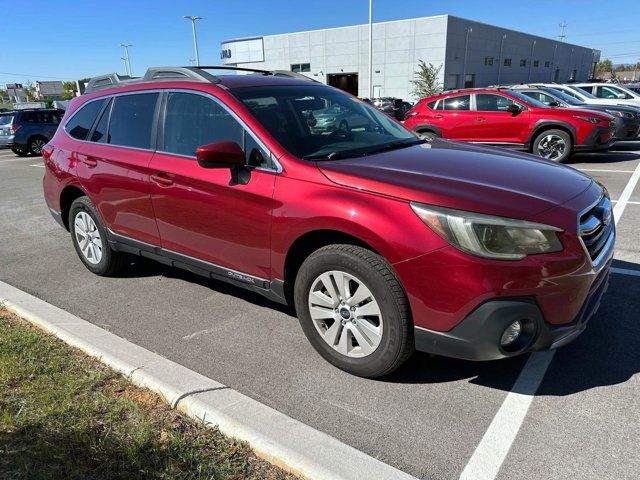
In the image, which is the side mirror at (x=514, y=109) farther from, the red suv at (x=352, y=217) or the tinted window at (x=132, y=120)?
the tinted window at (x=132, y=120)

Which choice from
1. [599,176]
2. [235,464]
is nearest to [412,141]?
[235,464]

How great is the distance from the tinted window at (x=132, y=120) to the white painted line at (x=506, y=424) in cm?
324

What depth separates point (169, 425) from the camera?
2.54 m

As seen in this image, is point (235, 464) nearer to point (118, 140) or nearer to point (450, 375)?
point (450, 375)

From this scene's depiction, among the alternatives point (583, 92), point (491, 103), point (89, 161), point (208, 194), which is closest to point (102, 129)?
point (89, 161)

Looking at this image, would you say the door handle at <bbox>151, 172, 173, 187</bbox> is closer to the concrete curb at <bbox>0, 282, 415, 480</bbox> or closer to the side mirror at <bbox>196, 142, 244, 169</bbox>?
the side mirror at <bbox>196, 142, 244, 169</bbox>

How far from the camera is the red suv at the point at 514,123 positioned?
10.4m

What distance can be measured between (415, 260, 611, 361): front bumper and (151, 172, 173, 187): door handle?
221 cm

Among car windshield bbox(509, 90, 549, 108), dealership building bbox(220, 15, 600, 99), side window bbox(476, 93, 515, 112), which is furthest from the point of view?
dealership building bbox(220, 15, 600, 99)

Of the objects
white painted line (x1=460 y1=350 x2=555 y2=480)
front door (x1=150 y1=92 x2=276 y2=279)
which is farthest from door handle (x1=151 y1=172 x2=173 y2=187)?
white painted line (x1=460 y1=350 x2=555 y2=480)

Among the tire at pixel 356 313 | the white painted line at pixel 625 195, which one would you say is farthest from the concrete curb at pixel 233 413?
the white painted line at pixel 625 195

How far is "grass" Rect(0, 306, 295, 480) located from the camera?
2225 mm

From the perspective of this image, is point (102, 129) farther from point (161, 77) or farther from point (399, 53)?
point (399, 53)

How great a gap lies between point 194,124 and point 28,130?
1777 centimetres
